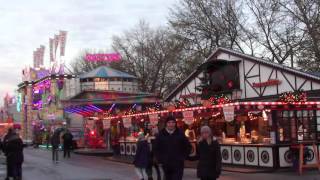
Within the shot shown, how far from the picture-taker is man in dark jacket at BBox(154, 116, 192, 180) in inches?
384

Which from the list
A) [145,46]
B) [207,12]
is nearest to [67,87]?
[145,46]

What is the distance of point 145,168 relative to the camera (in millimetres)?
15711

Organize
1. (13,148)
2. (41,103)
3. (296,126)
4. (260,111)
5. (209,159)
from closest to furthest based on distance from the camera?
(209,159) → (13,148) → (296,126) → (260,111) → (41,103)

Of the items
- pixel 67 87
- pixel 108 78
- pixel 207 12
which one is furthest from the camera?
pixel 67 87

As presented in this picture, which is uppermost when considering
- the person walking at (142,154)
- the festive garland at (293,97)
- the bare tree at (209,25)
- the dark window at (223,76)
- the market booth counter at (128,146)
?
the bare tree at (209,25)

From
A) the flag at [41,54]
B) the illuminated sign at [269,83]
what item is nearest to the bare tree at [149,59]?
the flag at [41,54]

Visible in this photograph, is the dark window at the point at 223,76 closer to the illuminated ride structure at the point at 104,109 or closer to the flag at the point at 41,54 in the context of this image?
the illuminated ride structure at the point at 104,109

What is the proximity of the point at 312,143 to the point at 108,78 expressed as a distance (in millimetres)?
35962

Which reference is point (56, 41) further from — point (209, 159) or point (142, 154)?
point (209, 159)

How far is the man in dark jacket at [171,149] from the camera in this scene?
9.77 meters

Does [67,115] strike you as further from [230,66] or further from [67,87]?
[230,66]

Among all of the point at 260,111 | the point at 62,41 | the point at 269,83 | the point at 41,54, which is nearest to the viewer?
the point at 260,111

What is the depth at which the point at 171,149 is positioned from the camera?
Answer: 9758 mm

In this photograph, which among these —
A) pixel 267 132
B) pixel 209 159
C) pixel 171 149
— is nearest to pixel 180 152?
pixel 171 149
